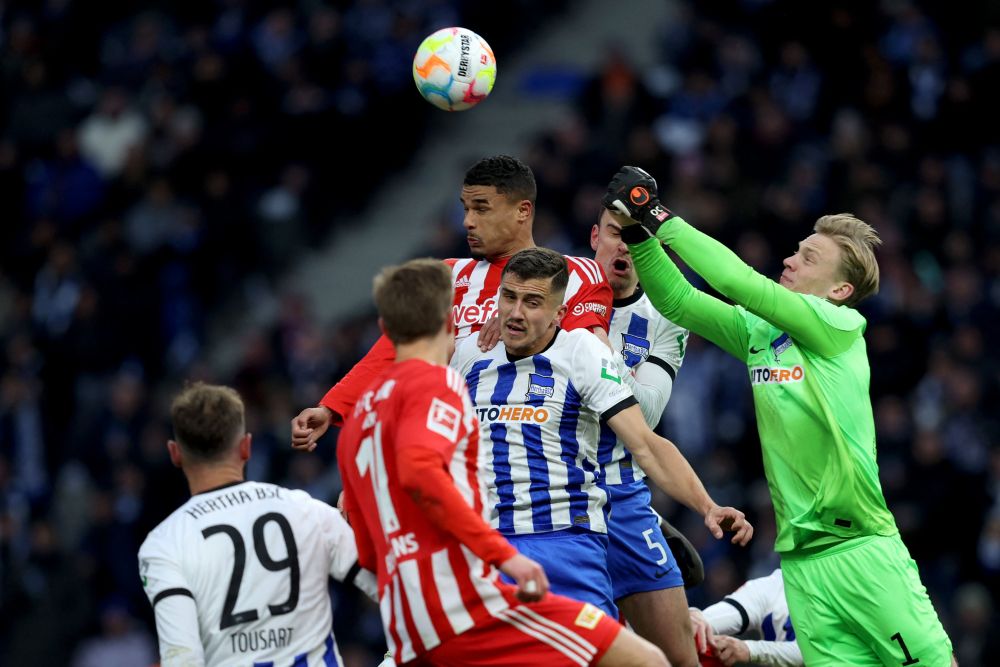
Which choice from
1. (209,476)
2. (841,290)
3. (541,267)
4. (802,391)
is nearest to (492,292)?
(541,267)

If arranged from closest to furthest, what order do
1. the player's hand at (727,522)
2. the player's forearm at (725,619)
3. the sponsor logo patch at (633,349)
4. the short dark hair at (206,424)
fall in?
the short dark hair at (206,424)
the player's hand at (727,522)
the sponsor logo patch at (633,349)
the player's forearm at (725,619)

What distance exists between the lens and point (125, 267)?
1769 centimetres

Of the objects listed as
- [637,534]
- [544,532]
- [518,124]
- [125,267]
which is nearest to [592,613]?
[544,532]

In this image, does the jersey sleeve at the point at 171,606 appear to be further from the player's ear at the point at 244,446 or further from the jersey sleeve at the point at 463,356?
the jersey sleeve at the point at 463,356

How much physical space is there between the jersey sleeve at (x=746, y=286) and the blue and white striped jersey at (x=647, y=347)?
3.82 feet

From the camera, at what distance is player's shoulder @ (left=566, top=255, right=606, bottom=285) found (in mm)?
7668

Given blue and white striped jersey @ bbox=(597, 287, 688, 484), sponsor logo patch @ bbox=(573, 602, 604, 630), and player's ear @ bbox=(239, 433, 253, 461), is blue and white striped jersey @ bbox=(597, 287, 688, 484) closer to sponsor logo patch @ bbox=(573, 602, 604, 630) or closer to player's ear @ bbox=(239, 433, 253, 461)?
sponsor logo patch @ bbox=(573, 602, 604, 630)

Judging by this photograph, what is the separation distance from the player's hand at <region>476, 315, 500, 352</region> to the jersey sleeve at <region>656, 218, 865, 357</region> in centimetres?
90

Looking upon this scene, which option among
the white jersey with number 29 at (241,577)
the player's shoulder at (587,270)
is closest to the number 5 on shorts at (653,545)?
the player's shoulder at (587,270)

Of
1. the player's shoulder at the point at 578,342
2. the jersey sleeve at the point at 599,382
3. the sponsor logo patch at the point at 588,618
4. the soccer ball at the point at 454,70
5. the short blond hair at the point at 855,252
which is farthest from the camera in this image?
the soccer ball at the point at 454,70

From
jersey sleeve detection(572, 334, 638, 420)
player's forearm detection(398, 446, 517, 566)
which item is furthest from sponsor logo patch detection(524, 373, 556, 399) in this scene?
player's forearm detection(398, 446, 517, 566)

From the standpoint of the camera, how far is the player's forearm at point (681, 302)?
7.37 m

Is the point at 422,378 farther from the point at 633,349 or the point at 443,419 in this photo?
the point at 633,349

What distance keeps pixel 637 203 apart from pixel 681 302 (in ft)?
2.12
